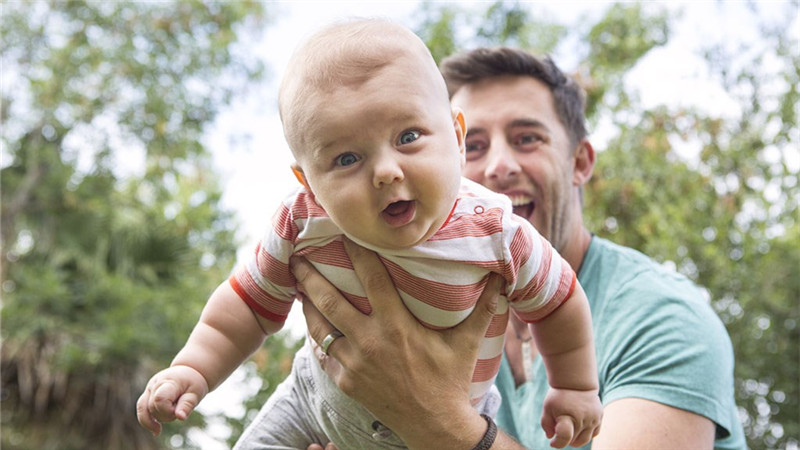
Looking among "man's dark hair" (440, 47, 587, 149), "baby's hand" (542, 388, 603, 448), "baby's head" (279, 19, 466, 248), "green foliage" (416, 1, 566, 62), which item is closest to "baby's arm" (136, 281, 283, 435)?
"baby's head" (279, 19, 466, 248)

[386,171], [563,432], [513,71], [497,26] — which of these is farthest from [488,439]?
[497,26]

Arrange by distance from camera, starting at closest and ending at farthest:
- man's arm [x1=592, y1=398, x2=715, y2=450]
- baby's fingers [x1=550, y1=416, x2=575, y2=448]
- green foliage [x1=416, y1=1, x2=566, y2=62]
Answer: baby's fingers [x1=550, y1=416, x2=575, y2=448], man's arm [x1=592, y1=398, x2=715, y2=450], green foliage [x1=416, y1=1, x2=566, y2=62]

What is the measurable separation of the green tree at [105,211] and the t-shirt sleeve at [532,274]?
6.97m

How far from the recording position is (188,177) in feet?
34.6

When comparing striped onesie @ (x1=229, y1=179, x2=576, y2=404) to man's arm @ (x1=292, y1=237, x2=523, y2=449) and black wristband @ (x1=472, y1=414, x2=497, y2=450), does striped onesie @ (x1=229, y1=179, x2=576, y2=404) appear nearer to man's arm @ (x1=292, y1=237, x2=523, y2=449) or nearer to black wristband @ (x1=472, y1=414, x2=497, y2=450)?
man's arm @ (x1=292, y1=237, x2=523, y2=449)

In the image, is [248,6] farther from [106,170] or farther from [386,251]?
[386,251]

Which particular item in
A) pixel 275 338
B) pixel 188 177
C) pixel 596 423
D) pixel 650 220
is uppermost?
pixel 596 423

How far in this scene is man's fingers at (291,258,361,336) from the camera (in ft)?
6.49

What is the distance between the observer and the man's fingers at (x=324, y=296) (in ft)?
6.49

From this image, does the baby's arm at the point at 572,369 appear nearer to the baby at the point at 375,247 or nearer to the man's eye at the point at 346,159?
the baby at the point at 375,247

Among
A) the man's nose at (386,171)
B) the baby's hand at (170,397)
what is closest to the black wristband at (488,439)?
the baby's hand at (170,397)

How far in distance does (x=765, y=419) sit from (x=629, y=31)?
4392 mm

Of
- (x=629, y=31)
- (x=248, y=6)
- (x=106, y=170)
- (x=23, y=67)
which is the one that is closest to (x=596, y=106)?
(x=629, y=31)

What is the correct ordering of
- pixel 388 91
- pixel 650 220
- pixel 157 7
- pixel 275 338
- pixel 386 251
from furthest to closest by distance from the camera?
pixel 157 7, pixel 275 338, pixel 650 220, pixel 386 251, pixel 388 91
